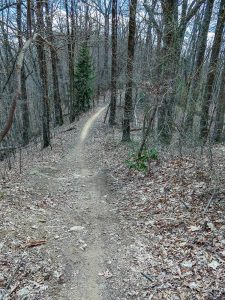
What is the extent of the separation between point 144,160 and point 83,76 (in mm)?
22356

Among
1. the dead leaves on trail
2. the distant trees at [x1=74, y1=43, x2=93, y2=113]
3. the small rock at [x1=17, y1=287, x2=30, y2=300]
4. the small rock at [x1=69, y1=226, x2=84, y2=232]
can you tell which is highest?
the distant trees at [x1=74, y1=43, x2=93, y2=113]

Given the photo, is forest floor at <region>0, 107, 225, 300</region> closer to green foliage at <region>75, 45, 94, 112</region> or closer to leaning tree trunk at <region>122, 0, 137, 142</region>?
leaning tree trunk at <region>122, 0, 137, 142</region>

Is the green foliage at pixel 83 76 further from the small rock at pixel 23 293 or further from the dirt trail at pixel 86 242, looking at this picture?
the small rock at pixel 23 293

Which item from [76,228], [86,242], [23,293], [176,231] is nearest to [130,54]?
[76,228]

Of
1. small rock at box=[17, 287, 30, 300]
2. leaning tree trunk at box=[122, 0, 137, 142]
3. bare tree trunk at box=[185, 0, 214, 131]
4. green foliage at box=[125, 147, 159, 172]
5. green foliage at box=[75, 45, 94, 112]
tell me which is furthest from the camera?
green foliage at box=[75, 45, 94, 112]

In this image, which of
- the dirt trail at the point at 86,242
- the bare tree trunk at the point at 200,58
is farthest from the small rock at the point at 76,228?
the bare tree trunk at the point at 200,58

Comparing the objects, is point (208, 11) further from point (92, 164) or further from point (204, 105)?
point (92, 164)

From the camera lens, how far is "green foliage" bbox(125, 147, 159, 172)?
9.62 m

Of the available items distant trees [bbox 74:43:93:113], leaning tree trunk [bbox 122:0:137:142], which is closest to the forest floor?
leaning tree trunk [bbox 122:0:137:142]

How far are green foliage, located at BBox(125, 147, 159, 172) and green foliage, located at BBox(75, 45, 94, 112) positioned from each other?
20.6 meters

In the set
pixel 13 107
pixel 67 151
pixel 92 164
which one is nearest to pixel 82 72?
pixel 67 151

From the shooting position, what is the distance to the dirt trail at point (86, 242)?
4723 millimetres

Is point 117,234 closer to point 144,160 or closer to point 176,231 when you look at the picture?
point 176,231

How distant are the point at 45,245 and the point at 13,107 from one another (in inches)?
117
